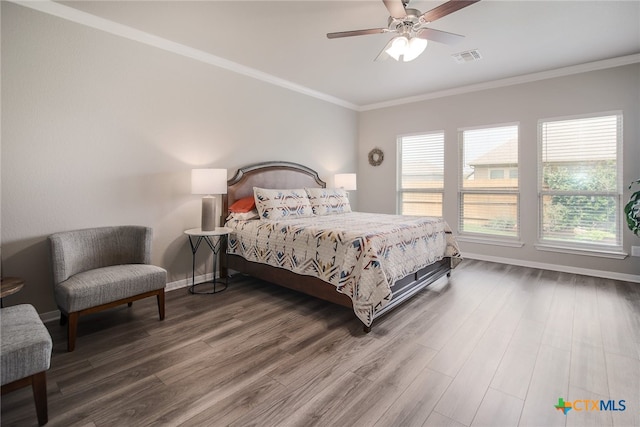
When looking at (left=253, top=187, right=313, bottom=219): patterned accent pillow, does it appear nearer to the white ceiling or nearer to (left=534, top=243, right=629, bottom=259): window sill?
the white ceiling

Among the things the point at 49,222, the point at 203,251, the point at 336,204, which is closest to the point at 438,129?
the point at 336,204

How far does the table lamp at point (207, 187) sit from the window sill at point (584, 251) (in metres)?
4.34

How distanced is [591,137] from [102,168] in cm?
565

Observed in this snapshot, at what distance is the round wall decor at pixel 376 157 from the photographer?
582 centimetres

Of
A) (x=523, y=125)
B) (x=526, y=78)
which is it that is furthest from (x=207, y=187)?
(x=526, y=78)

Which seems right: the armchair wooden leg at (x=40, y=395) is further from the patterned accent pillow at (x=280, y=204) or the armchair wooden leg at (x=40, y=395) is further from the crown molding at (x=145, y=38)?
the crown molding at (x=145, y=38)

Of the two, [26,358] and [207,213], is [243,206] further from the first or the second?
[26,358]

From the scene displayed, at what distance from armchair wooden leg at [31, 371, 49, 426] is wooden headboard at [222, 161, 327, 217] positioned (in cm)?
250

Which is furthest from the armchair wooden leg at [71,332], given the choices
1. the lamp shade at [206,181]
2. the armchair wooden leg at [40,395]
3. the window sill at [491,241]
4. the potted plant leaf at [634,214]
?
the potted plant leaf at [634,214]

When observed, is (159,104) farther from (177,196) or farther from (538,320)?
(538,320)

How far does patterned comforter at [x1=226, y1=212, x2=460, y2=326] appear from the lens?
2395 millimetres

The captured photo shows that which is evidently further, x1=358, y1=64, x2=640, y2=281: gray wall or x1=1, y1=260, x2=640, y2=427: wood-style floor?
x1=358, y1=64, x2=640, y2=281: gray wall

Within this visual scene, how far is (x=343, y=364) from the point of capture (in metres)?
1.99

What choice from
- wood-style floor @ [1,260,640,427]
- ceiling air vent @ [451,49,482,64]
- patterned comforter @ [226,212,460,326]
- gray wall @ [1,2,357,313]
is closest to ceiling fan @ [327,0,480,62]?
ceiling air vent @ [451,49,482,64]
